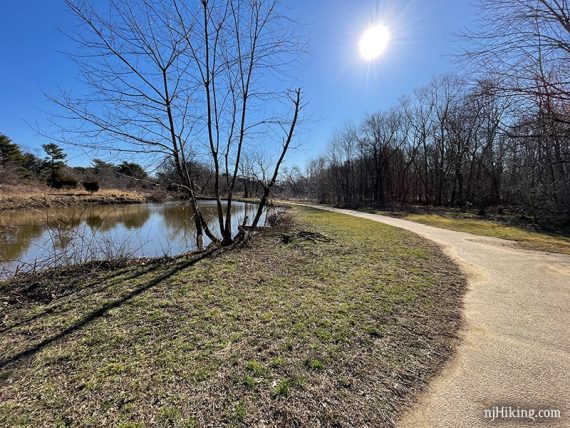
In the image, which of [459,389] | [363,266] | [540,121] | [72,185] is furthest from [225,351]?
[72,185]

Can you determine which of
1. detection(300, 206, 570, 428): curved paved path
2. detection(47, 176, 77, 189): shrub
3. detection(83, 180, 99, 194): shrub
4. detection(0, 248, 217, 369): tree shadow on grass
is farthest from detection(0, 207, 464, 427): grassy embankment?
detection(47, 176, 77, 189): shrub

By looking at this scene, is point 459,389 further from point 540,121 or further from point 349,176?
point 349,176

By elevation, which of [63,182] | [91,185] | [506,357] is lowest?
[506,357]

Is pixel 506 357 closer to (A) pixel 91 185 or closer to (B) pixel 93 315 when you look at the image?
(B) pixel 93 315

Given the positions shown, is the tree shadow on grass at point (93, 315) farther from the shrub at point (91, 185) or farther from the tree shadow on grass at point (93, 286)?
the shrub at point (91, 185)

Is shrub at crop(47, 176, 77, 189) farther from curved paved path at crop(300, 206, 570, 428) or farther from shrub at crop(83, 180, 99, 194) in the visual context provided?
curved paved path at crop(300, 206, 570, 428)

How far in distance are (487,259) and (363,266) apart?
11.6 ft

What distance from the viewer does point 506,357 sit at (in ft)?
9.06

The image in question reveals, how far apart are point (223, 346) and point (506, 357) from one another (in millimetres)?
2945

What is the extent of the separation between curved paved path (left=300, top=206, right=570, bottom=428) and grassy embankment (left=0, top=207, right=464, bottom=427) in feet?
0.57

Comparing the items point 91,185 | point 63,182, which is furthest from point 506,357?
point 63,182

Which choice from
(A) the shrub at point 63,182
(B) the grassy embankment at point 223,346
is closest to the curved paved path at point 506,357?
(B) the grassy embankment at point 223,346

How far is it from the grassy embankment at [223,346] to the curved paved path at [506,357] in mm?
175

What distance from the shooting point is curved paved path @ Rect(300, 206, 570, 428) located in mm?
2090
